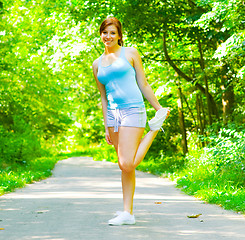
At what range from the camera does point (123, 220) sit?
561 centimetres

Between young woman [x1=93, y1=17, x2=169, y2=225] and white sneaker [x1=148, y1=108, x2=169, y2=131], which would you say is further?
white sneaker [x1=148, y1=108, x2=169, y2=131]

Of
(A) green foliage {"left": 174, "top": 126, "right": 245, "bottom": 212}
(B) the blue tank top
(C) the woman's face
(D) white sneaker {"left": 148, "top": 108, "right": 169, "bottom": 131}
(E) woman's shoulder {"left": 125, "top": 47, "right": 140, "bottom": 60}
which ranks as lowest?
(A) green foliage {"left": 174, "top": 126, "right": 245, "bottom": 212}

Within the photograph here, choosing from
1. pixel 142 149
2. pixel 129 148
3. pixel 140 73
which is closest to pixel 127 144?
pixel 129 148

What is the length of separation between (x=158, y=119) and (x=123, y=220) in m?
1.17

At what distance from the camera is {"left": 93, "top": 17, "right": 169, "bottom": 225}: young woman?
5.59 m

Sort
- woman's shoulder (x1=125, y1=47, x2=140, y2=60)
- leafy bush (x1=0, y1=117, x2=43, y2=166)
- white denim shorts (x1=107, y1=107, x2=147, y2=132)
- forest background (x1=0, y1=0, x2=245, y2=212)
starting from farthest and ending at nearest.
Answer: leafy bush (x1=0, y1=117, x2=43, y2=166)
forest background (x1=0, y1=0, x2=245, y2=212)
woman's shoulder (x1=125, y1=47, x2=140, y2=60)
white denim shorts (x1=107, y1=107, x2=147, y2=132)

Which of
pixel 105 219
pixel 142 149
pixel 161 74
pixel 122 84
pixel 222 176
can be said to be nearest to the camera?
pixel 122 84

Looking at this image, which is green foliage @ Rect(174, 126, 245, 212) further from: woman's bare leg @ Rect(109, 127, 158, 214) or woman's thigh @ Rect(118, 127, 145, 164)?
woman's thigh @ Rect(118, 127, 145, 164)

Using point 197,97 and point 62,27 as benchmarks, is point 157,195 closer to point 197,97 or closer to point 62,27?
point 197,97

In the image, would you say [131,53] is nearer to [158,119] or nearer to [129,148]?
[158,119]

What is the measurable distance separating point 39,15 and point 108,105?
64.7 feet

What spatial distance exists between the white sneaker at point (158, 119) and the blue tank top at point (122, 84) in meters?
0.24

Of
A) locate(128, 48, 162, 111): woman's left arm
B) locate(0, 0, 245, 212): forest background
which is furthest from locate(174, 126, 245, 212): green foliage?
locate(128, 48, 162, 111): woman's left arm

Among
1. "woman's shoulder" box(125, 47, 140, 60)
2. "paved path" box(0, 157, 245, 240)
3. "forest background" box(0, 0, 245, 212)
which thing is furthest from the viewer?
"forest background" box(0, 0, 245, 212)
